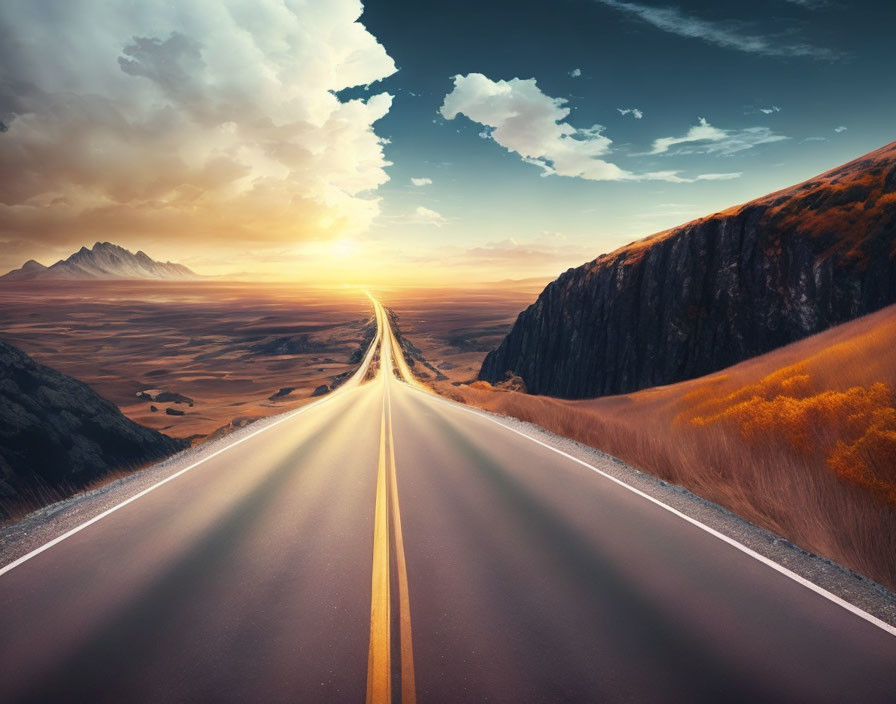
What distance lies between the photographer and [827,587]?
14.5ft

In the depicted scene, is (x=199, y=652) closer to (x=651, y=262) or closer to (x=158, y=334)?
(x=651, y=262)

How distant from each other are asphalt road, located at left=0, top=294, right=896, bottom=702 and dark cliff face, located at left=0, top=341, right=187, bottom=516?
1144 cm

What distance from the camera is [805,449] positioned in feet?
24.8

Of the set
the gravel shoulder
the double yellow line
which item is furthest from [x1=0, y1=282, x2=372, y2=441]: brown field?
A: the double yellow line

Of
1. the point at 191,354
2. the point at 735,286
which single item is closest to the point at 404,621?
the point at 735,286

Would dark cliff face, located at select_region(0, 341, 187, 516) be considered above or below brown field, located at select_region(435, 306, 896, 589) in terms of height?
below

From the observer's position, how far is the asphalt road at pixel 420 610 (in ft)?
10.8

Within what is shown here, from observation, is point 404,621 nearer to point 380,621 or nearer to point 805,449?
point 380,621

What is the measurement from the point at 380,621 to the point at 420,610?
0.41m

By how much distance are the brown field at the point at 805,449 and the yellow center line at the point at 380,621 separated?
17.2ft

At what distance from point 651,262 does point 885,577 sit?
3669 cm

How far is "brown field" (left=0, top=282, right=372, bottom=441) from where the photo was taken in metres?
44.7

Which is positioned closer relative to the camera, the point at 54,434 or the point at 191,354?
the point at 54,434

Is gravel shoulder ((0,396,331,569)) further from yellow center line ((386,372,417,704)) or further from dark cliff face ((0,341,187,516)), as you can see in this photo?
dark cliff face ((0,341,187,516))
